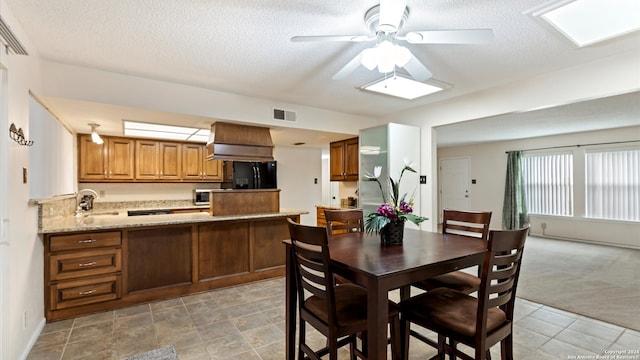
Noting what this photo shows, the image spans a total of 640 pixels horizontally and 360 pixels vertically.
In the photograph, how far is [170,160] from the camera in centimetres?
544

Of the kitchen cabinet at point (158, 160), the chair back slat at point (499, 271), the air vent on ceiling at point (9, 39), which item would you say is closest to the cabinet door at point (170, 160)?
the kitchen cabinet at point (158, 160)

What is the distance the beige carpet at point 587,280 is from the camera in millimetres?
2968

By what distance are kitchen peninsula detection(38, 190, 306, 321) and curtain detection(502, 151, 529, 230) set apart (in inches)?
229

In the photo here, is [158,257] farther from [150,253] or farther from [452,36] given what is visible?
[452,36]

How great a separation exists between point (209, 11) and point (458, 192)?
8.12 m

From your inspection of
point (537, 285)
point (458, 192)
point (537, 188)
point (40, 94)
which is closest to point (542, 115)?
point (537, 285)

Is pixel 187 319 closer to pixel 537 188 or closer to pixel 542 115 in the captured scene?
pixel 542 115

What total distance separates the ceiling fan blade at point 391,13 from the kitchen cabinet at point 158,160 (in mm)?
4817

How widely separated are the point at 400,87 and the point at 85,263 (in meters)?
3.50

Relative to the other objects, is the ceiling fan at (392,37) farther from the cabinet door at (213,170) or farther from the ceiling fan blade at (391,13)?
the cabinet door at (213,170)

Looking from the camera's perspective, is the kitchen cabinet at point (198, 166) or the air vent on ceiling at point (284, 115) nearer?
the air vent on ceiling at point (284, 115)

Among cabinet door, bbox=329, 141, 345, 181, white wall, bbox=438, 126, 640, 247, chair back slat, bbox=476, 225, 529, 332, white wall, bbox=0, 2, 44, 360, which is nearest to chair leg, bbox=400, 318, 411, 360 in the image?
chair back slat, bbox=476, 225, 529, 332

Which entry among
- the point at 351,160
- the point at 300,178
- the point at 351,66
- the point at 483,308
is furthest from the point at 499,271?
the point at 300,178

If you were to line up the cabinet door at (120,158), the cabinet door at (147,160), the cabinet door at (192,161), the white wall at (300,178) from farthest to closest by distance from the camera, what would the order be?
the white wall at (300,178) < the cabinet door at (192,161) < the cabinet door at (147,160) < the cabinet door at (120,158)
